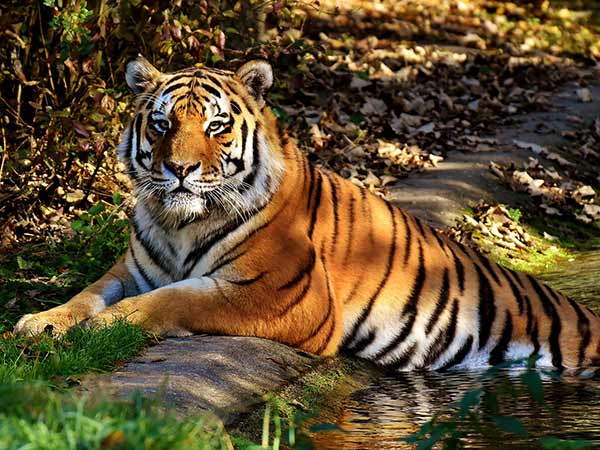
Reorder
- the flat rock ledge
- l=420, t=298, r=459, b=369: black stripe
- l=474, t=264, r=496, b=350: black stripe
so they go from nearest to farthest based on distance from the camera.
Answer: the flat rock ledge, l=420, t=298, r=459, b=369: black stripe, l=474, t=264, r=496, b=350: black stripe

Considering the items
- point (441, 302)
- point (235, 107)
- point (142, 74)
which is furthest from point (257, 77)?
point (441, 302)

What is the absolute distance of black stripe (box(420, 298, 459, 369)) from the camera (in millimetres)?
5750

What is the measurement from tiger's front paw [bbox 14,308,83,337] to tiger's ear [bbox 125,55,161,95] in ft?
3.77

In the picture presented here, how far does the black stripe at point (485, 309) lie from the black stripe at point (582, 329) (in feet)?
1.44

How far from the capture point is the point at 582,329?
235 inches

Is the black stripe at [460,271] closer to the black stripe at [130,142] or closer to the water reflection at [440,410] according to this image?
the water reflection at [440,410]

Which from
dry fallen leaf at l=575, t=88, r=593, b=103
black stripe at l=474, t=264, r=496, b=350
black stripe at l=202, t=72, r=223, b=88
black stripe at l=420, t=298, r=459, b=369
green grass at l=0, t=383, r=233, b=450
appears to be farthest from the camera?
dry fallen leaf at l=575, t=88, r=593, b=103

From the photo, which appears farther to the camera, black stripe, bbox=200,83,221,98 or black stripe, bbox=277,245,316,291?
black stripe, bbox=200,83,221,98

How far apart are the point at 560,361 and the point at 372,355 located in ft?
3.25

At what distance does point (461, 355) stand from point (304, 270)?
1041 mm

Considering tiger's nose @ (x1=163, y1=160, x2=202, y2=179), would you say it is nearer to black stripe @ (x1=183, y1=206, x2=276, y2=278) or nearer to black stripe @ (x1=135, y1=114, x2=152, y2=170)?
black stripe @ (x1=135, y1=114, x2=152, y2=170)

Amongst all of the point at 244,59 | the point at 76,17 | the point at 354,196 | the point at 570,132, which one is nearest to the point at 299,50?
the point at 244,59

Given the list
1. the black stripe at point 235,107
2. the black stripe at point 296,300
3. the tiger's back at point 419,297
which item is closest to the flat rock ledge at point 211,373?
the black stripe at point 296,300

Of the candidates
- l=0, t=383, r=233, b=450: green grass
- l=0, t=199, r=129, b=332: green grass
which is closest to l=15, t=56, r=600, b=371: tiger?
l=0, t=199, r=129, b=332: green grass
